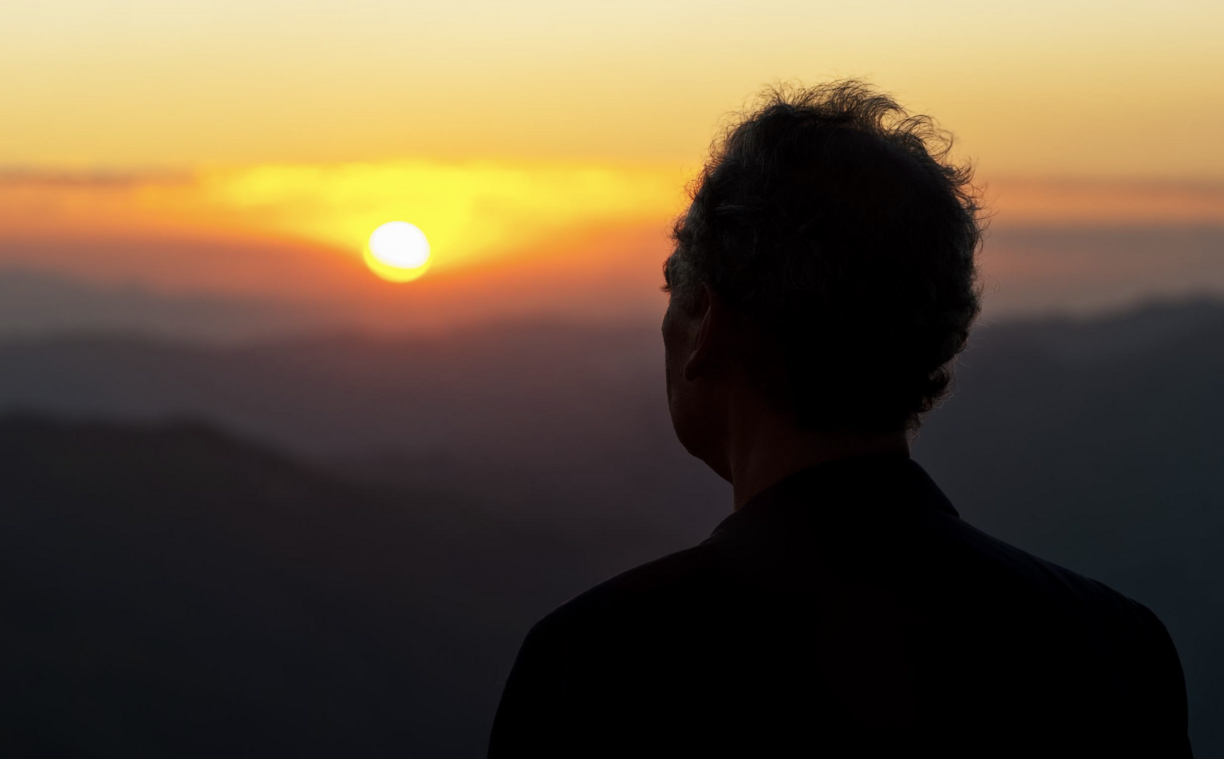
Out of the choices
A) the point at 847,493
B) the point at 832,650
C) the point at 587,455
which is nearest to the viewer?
the point at 832,650

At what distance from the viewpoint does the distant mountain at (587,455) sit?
8094cm

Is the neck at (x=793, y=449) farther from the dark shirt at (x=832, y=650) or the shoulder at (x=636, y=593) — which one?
the shoulder at (x=636, y=593)

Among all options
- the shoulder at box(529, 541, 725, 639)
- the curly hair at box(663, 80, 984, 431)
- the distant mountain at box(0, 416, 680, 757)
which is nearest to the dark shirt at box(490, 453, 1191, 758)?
the shoulder at box(529, 541, 725, 639)

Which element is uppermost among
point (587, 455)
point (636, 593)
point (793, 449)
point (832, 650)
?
point (587, 455)

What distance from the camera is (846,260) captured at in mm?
1259

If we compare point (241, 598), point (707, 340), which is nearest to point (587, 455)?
point (241, 598)

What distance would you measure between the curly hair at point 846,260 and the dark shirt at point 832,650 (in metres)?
0.13

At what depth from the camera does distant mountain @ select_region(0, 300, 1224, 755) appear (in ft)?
266

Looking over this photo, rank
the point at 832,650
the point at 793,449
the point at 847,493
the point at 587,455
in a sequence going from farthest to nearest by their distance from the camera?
1. the point at 587,455
2. the point at 793,449
3. the point at 847,493
4. the point at 832,650

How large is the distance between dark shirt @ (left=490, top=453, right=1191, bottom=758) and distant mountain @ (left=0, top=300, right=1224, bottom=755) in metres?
74.7

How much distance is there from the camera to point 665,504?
88.5 meters

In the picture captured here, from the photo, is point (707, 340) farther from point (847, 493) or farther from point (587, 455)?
point (587, 455)

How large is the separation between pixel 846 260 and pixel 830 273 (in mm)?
25

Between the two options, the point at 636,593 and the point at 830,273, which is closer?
the point at 636,593
